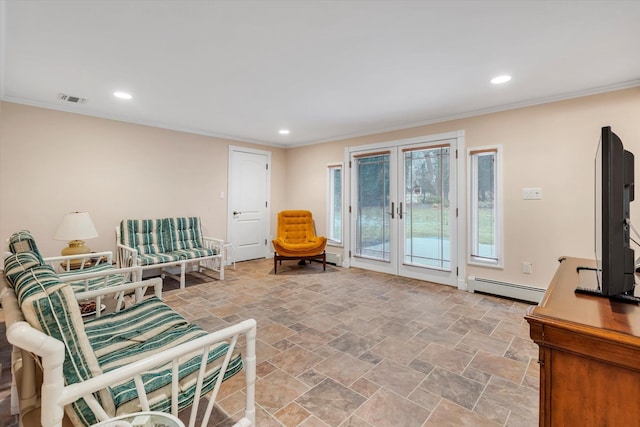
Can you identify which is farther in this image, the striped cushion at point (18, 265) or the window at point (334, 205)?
the window at point (334, 205)

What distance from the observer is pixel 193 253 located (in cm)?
408

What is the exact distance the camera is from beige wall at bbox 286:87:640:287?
2.94 meters

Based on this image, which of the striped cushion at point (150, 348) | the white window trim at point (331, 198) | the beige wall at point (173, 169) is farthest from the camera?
the white window trim at point (331, 198)

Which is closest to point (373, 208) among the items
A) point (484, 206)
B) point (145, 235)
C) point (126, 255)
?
point (484, 206)

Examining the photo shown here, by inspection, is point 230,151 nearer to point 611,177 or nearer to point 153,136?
point 153,136

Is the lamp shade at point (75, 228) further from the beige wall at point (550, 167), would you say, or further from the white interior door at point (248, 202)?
the beige wall at point (550, 167)

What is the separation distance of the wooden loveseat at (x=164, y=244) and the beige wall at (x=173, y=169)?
0.27 metres

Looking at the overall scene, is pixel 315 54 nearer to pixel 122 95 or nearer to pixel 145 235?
pixel 122 95

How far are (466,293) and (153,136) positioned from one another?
4.84 metres

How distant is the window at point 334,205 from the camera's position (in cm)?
531

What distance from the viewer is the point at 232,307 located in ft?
10.4

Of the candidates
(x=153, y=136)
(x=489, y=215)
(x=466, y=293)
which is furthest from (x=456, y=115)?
(x=153, y=136)

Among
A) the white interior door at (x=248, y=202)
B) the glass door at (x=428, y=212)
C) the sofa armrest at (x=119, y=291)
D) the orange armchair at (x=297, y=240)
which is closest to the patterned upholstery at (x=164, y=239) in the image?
the white interior door at (x=248, y=202)

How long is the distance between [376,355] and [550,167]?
2802mm
